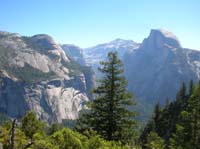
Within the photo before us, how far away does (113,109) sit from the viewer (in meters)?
34.5

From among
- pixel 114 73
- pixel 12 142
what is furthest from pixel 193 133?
pixel 12 142

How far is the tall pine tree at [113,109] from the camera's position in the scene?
3394 centimetres

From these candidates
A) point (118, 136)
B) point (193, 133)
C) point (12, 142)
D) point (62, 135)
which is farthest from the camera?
point (193, 133)

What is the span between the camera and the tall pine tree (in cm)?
3394

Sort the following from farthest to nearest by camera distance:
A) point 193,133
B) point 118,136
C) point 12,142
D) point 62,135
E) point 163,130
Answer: point 163,130
point 193,133
point 118,136
point 62,135
point 12,142

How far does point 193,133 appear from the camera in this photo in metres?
36.1

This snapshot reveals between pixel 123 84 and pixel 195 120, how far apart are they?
341 inches

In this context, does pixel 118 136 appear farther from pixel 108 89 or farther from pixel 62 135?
pixel 62 135

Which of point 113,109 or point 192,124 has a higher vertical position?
point 113,109

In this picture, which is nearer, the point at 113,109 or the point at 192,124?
the point at 113,109

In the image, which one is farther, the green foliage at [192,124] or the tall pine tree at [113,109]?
the green foliage at [192,124]

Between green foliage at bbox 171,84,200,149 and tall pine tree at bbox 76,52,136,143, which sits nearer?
tall pine tree at bbox 76,52,136,143

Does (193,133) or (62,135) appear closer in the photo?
(62,135)

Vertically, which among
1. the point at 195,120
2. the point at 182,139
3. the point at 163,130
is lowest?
→ the point at 163,130
